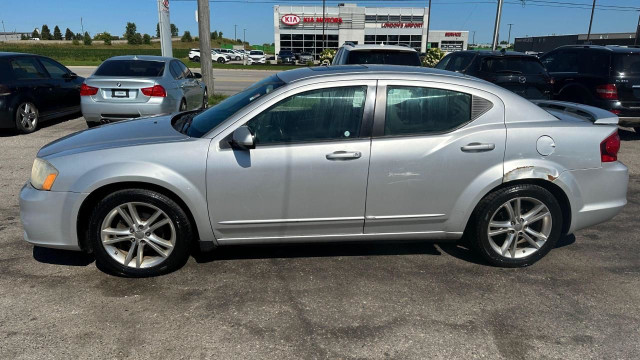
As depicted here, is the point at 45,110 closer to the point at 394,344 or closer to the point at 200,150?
the point at 200,150

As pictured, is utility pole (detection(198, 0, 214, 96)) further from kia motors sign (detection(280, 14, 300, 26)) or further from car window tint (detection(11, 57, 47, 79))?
kia motors sign (detection(280, 14, 300, 26))

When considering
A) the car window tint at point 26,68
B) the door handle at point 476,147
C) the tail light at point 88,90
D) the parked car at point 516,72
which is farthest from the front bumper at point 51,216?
the parked car at point 516,72

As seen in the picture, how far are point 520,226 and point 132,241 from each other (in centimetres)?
313

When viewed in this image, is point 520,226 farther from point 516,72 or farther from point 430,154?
point 516,72

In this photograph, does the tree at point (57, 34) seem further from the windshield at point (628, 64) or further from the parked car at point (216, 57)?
the windshield at point (628, 64)

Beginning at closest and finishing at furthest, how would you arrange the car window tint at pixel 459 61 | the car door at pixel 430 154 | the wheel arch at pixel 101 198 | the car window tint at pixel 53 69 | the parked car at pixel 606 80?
the wheel arch at pixel 101 198 < the car door at pixel 430 154 < the parked car at pixel 606 80 < the car window tint at pixel 459 61 < the car window tint at pixel 53 69

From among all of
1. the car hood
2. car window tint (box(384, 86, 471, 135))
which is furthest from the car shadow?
car window tint (box(384, 86, 471, 135))

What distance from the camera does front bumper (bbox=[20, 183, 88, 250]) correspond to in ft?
11.3

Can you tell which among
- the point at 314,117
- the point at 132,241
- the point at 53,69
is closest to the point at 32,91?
the point at 53,69

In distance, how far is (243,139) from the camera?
338cm

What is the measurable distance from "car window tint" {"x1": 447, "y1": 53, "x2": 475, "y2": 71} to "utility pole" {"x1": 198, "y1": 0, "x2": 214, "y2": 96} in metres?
6.57

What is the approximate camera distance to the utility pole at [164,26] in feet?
44.0

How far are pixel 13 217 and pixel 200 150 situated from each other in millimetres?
2786

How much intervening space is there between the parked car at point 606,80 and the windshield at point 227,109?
7013mm
